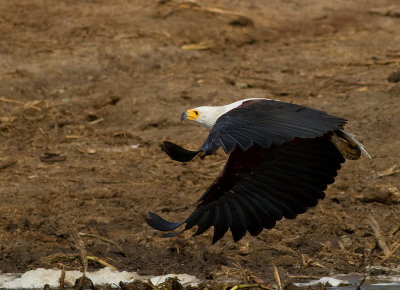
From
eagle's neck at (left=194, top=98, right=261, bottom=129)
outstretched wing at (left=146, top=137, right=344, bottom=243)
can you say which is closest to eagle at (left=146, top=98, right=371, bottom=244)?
outstretched wing at (left=146, top=137, right=344, bottom=243)

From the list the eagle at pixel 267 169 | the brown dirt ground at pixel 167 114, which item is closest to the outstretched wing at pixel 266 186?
the eagle at pixel 267 169

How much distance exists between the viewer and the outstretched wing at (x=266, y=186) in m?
5.12

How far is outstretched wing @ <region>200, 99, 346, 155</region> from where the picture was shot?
4.45 m

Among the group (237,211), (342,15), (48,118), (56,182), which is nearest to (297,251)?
(237,211)

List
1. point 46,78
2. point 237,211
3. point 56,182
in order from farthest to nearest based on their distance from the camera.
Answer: point 46,78
point 56,182
point 237,211

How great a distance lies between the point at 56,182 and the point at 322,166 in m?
2.77

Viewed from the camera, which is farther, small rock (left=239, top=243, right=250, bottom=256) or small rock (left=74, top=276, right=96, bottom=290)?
small rock (left=239, top=243, right=250, bottom=256)

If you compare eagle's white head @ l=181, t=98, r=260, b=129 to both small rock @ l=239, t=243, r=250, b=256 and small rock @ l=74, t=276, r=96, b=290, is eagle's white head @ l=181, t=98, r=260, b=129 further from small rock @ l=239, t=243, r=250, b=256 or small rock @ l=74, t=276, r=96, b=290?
small rock @ l=74, t=276, r=96, b=290

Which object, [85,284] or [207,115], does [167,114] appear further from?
[85,284]

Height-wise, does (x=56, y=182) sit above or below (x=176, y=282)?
below

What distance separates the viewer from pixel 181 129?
8492 millimetres

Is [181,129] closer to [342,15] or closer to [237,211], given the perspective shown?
[237,211]

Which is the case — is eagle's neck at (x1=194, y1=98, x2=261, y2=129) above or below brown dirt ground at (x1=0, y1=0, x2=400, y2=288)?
above

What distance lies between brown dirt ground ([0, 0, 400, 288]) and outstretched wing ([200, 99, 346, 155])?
1.07 meters
